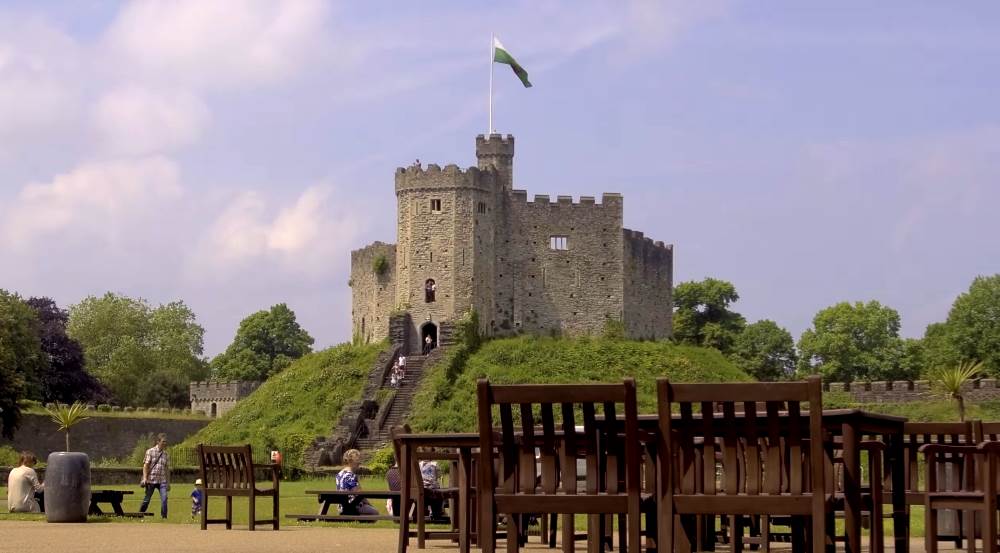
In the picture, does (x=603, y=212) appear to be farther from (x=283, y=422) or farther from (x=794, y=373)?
(x=794, y=373)

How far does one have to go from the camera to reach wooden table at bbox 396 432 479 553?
13.6 meters

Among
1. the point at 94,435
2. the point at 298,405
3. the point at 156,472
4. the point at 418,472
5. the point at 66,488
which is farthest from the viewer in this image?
the point at 94,435

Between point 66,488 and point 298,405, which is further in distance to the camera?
point 298,405

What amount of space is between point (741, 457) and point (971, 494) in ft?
8.67

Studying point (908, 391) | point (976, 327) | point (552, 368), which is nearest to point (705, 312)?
point (976, 327)

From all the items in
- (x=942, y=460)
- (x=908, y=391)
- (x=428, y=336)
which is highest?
(x=428, y=336)

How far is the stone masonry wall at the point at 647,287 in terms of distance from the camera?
2633 inches

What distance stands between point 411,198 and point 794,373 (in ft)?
147

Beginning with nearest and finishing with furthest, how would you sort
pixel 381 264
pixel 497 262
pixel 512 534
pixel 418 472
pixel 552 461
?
pixel 552 461, pixel 512 534, pixel 418 472, pixel 497 262, pixel 381 264

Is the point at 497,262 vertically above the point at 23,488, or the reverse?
the point at 497,262

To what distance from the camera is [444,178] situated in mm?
63750

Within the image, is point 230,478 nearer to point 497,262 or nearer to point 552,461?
point 552,461

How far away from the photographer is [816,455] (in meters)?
9.86

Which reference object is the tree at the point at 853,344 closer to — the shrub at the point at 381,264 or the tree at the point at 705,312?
the tree at the point at 705,312
